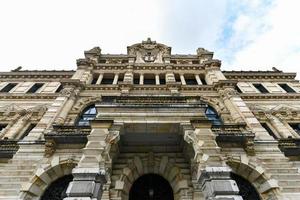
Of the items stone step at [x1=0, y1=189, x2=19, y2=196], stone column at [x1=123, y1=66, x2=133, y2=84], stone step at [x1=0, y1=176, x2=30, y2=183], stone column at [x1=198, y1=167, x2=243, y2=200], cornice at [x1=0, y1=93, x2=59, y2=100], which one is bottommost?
stone column at [x1=198, y1=167, x2=243, y2=200]

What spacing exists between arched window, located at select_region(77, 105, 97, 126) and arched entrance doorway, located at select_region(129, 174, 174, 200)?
5.74 m

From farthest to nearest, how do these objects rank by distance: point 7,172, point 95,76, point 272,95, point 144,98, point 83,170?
point 95,76
point 272,95
point 144,98
point 7,172
point 83,170

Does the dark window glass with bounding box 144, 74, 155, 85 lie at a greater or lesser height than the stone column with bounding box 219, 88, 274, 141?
greater

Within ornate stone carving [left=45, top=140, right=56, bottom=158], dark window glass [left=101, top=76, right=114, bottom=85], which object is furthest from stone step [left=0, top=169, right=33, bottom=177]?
dark window glass [left=101, top=76, right=114, bottom=85]

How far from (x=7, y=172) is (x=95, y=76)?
11895 mm

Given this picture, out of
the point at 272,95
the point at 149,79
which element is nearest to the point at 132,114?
the point at 149,79

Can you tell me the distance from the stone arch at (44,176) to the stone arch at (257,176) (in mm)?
8670

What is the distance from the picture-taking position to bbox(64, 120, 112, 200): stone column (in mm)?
7785

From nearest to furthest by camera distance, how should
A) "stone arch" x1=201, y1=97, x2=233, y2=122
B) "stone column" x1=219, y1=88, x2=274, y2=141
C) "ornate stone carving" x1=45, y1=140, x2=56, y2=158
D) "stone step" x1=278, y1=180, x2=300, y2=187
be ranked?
"stone step" x1=278, y1=180, x2=300, y2=187 → "ornate stone carving" x1=45, y1=140, x2=56, y2=158 → "stone column" x1=219, y1=88, x2=274, y2=141 → "stone arch" x1=201, y1=97, x2=233, y2=122

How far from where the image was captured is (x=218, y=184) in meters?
8.10

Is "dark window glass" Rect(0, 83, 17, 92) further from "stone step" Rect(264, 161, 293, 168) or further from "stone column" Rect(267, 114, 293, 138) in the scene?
"stone column" Rect(267, 114, 293, 138)

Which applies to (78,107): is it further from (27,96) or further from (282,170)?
(282,170)

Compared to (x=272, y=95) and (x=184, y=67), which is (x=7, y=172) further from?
(x=272, y=95)

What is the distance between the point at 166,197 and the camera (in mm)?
11281
